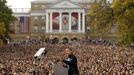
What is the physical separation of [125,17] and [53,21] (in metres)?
96.8

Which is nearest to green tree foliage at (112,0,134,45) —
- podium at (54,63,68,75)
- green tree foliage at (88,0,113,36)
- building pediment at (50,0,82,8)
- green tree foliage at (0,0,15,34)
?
green tree foliage at (88,0,113,36)

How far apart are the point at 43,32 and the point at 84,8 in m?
13.0

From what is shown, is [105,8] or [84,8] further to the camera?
[84,8]

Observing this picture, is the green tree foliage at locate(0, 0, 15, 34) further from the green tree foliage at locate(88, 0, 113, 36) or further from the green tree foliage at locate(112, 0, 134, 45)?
the green tree foliage at locate(112, 0, 134, 45)

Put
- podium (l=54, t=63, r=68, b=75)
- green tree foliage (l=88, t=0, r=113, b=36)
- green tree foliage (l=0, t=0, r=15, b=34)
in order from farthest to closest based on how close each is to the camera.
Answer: green tree foliage (l=0, t=0, r=15, b=34)
green tree foliage (l=88, t=0, r=113, b=36)
podium (l=54, t=63, r=68, b=75)

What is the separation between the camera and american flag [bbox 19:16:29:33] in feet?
484

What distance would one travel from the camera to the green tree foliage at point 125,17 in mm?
54619

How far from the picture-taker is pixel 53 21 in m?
154

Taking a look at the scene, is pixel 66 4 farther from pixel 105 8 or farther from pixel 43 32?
pixel 105 8

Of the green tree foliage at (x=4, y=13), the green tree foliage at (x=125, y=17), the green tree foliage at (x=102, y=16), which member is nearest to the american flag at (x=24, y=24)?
the green tree foliage at (x=4, y=13)

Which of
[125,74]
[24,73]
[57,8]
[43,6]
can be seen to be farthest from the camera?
[43,6]

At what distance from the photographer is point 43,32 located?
15700 cm

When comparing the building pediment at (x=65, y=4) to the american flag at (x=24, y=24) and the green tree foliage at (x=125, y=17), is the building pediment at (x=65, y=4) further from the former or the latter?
the green tree foliage at (x=125, y=17)

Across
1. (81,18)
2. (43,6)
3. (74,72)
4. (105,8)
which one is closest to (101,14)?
(105,8)
